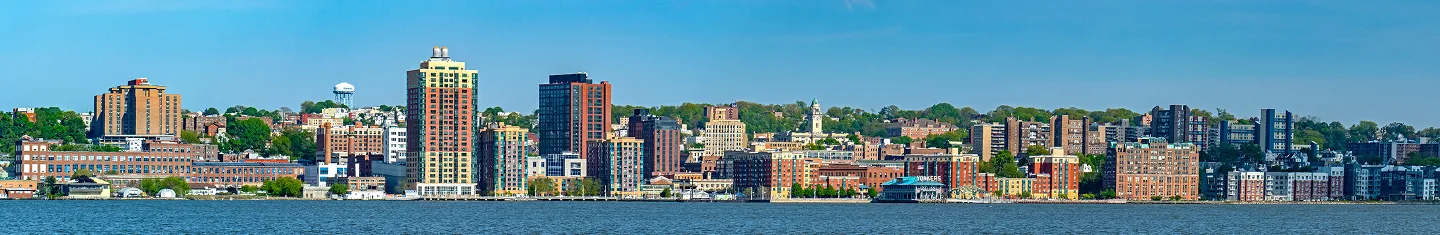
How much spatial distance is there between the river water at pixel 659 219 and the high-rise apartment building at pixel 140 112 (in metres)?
35.1

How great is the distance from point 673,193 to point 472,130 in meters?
11.6

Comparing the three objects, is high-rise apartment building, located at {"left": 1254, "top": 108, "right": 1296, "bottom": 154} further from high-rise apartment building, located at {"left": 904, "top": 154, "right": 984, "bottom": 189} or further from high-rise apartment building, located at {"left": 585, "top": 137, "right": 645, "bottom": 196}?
high-rise apartment building, located at {"left": 585, "top": 137, "right": 645, "bottom": 196}

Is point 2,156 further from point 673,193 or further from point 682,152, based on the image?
point 682,152

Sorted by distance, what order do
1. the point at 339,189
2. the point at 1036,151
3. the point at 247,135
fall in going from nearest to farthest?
the point at 339,189, the point at 247,135, the point at 1036,151

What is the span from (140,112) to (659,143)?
1231 inches

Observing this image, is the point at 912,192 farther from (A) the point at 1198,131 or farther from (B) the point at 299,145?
(A) the point at 1198,131

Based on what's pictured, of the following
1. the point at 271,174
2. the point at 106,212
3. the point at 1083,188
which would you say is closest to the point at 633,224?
the point at 106,212

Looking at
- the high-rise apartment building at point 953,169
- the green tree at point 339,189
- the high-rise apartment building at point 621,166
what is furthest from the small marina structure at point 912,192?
the green tree at point 339,189

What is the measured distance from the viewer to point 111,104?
165625 mm

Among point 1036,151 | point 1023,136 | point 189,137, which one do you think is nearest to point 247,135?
point 189,137

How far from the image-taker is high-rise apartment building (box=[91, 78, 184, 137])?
163 m

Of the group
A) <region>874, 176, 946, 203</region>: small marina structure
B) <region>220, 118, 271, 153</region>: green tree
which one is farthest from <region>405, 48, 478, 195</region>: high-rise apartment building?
<region>220, 118, 271, 153</region>: green tree

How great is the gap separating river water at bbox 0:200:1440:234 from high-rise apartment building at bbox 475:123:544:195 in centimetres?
1772

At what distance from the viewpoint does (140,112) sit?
16300 centimetres
